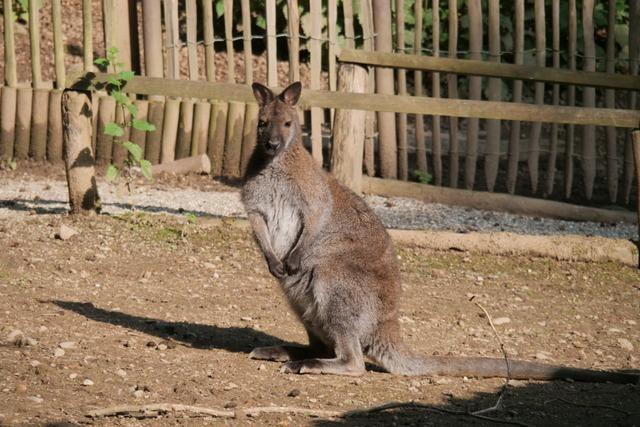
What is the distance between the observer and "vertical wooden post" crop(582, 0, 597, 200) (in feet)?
30.7

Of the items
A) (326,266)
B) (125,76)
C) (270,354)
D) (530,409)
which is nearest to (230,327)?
(270,354)

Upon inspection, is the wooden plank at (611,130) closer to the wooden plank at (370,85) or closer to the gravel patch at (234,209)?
the gravel patch at (234,209)

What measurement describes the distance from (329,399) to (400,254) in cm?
278

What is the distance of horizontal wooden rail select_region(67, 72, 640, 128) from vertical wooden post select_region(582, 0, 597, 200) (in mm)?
2046

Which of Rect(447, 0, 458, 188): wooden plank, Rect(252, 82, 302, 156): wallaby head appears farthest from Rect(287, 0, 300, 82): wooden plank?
Rect(252, 82, 302, 156): wallaby head

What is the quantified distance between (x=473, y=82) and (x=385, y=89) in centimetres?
80

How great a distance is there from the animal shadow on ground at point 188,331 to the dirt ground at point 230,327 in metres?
0.01

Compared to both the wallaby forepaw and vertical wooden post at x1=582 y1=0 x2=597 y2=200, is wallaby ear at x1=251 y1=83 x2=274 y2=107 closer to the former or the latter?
the wallaby forepaw

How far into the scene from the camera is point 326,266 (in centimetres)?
514

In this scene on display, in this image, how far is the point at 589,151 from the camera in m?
9.47

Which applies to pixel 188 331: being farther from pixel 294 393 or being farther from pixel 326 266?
pixel 294 393

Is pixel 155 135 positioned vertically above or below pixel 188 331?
above

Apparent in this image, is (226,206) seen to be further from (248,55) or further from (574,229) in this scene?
(574,229)

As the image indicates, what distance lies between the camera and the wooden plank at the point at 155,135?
9.48 metres
